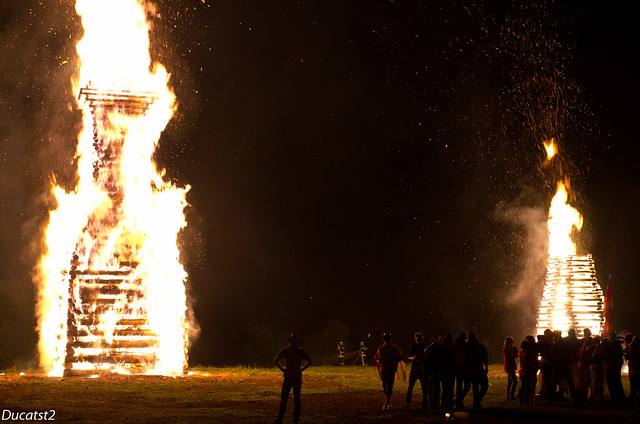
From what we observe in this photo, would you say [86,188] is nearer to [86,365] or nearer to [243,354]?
[86,365]

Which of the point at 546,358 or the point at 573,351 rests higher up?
the point at 573,351

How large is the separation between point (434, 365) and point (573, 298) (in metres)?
12.4

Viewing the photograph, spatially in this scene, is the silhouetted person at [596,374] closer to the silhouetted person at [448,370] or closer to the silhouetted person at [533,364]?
the silhouetted person at [533,364]

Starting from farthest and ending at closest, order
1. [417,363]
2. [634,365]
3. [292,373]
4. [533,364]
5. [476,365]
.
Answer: [533,364] → [634,365] → [417,363] → [476,365] → [292,373]

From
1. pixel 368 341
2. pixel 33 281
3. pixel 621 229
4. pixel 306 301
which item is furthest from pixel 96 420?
pixel 306 301

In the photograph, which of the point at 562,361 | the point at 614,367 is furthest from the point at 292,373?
the point at 614,367

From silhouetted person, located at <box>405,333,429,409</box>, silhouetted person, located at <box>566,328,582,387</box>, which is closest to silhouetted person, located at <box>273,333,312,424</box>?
silhouetted person, located at <box>405,333,429,409</box>

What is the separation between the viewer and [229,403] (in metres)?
23.5

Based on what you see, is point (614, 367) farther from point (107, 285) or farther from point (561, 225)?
point (107, 285)

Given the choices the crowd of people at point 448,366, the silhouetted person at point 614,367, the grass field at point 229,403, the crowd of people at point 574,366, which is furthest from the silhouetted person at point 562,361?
the crowd of people at point 448,366

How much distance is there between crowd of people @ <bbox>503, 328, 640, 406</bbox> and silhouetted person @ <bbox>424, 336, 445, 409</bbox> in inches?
111

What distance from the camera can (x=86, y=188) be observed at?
3609cm

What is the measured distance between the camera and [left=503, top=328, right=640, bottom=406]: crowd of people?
22.3 metres

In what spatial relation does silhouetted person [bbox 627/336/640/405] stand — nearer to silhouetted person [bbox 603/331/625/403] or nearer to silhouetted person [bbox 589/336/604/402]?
silhouetted person [bbox 603/331/625/403]
